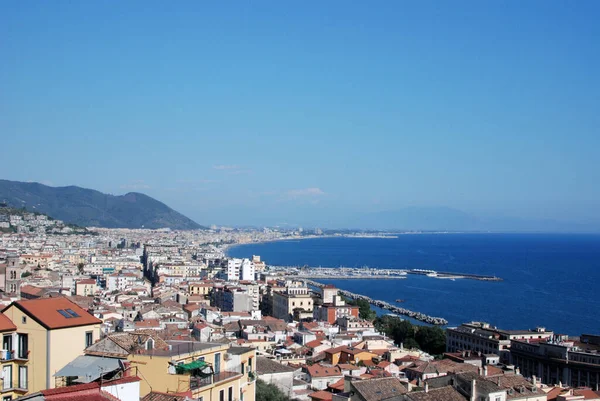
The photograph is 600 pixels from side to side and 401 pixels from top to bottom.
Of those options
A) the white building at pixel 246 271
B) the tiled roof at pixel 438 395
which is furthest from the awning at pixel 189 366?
the white building at pixel 246 271

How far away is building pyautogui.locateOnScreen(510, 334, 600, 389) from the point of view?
25344mm

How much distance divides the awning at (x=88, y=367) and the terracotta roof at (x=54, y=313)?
427 mm

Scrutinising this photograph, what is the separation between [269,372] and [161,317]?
13265 millimetres

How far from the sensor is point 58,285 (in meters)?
46.5

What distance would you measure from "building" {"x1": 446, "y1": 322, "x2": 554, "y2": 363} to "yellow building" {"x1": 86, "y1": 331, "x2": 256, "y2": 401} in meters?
24.3

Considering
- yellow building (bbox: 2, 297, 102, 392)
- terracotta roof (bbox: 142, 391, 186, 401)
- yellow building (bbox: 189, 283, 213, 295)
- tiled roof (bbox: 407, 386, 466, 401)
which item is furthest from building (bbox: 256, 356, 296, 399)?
yellow building (bbox: 189, 283, 213, 295)

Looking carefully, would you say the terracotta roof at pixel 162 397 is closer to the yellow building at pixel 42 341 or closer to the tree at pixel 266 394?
the yellow building at pixel 42 341

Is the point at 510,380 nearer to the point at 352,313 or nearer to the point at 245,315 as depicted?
the point at 245,315

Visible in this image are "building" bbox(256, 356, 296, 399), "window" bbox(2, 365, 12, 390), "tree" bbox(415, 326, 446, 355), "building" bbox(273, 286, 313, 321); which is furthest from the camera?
"building" bbox(273, 286, 313, 321)

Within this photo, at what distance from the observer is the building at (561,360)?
2534 cm

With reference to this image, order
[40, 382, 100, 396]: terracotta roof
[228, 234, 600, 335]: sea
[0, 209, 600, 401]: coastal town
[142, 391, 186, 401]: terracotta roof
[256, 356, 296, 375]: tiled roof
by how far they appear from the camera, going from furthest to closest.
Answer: [228, 234, 600, 335]: sea < [256, 356, 296, 375]: tiled roof < [0, 209, 600, 401]: coastal town < [142, 391, 186, 401]: terracotta roof < [40, 382, 100, 396]: terracotta roof

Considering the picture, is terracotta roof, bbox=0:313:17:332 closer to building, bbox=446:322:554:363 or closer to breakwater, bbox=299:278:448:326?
building, bbox=446:322:554:363

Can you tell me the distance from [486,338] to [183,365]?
27.0 meters

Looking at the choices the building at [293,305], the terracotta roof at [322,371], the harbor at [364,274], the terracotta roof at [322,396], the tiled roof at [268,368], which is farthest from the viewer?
the harbor at [364,274]
